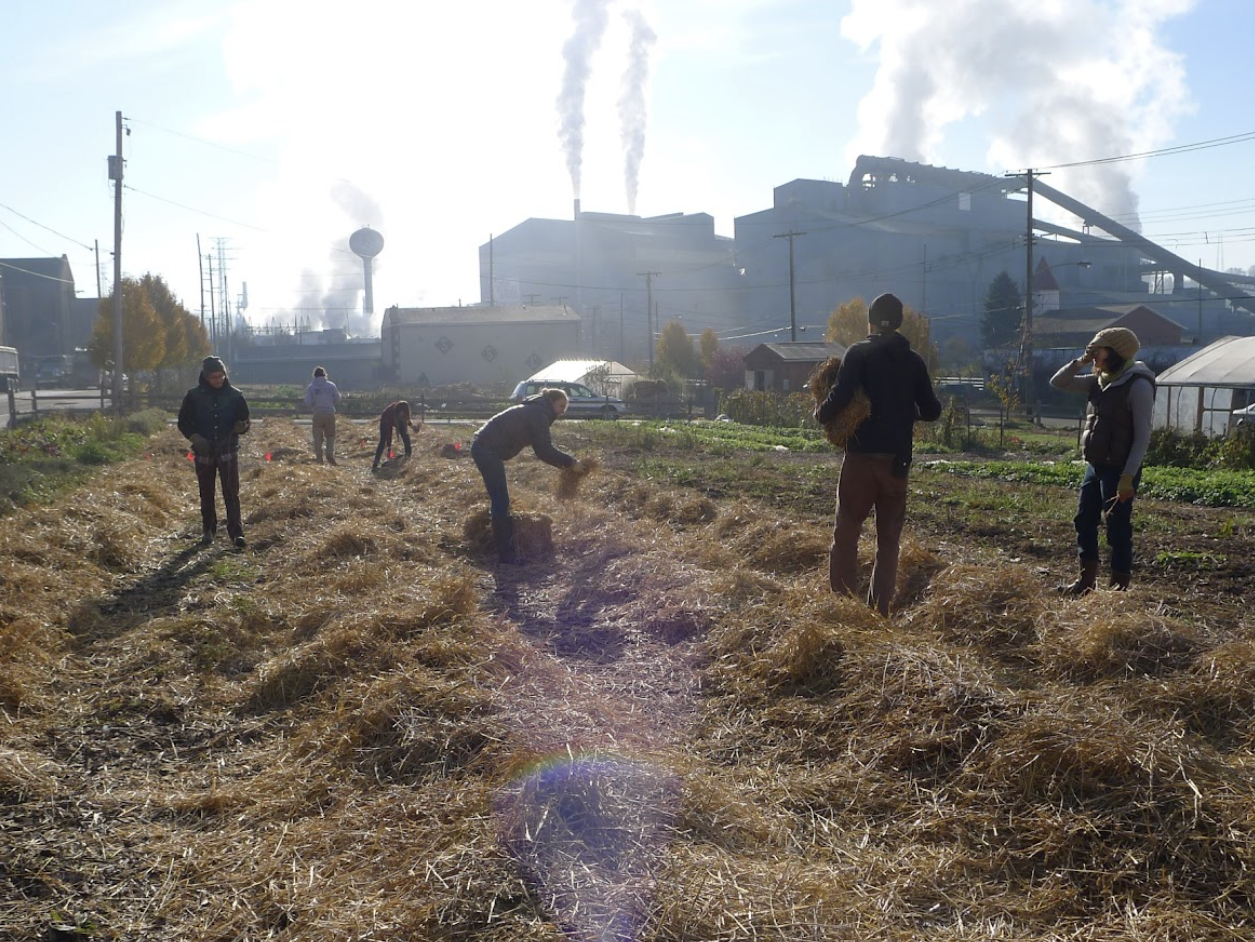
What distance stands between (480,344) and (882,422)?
226ft

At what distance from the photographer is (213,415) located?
9508 millimetres

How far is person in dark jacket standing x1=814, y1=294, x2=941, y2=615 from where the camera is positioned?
19.4ft

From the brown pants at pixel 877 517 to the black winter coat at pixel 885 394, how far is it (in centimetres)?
9

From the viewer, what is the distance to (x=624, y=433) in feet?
82.5

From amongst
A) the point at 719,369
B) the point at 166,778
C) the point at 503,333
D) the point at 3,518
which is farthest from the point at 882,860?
the point at 503,333

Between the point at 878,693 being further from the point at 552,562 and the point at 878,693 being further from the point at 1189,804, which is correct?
the point at 552,562

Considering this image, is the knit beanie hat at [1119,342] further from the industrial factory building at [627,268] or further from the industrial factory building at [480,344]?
the industrial factory building at [627,268]

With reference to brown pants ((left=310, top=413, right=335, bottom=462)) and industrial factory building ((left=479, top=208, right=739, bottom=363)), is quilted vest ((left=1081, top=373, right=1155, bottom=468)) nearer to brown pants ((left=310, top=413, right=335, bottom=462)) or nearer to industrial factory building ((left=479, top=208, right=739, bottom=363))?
brown pants ((left=310, top=413, right=335, bottom=462))

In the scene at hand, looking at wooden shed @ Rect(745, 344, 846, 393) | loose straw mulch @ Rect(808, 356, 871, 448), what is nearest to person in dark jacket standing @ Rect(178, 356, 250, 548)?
loose straw mulch @ Rect(808, 356, 871, 448)

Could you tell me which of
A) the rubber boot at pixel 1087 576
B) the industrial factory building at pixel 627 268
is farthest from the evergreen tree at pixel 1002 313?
the rubber boot at pixel 1087 576

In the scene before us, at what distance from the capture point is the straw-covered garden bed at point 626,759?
3.10m

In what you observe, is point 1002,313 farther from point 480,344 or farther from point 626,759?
point 626,759

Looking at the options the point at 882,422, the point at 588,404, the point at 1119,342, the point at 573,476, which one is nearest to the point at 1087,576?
the point at 1119,342

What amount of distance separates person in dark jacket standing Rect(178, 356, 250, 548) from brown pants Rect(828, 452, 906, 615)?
5.75 meters
